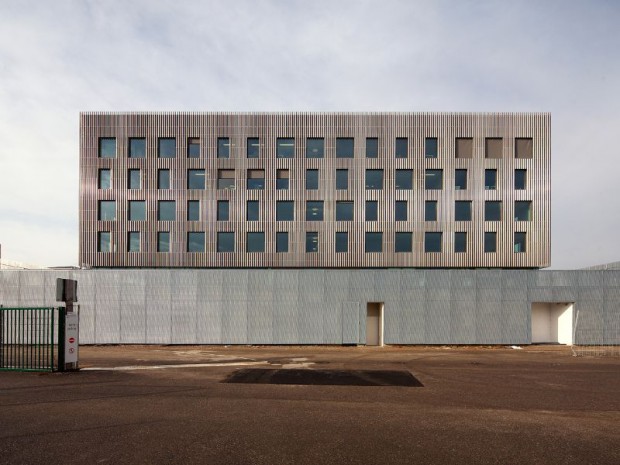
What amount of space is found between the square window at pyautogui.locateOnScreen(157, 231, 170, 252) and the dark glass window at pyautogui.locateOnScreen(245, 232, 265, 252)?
663cm

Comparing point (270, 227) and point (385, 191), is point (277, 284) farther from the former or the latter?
point (385, 191)

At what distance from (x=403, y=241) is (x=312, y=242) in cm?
739

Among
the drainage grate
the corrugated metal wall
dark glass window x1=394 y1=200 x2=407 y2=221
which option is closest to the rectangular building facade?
dark glass window x1=394 y1=200 x2=407 y2=221

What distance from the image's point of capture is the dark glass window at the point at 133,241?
103 feet

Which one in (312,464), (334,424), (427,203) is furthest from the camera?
(427,203)

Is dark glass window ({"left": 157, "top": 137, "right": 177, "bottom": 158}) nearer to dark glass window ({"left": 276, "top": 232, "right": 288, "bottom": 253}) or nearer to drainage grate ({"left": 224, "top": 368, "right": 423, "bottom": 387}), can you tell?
dark glass window ({"left": 276, "top": 232, "right": 288, "bottom": 253})

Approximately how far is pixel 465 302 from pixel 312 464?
20.8m

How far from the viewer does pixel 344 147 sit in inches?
1228

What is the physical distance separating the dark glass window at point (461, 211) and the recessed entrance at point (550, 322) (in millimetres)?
8493

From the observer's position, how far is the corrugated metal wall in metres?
24.2

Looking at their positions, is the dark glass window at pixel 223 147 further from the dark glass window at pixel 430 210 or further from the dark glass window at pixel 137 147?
the dark glass window at pixel 430 210

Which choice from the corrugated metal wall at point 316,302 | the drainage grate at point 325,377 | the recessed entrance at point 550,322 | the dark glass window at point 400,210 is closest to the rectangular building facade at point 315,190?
the dark glass window at point 400,210

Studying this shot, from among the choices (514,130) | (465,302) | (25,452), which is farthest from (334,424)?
(514,130)

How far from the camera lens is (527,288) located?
24484 millimetres
